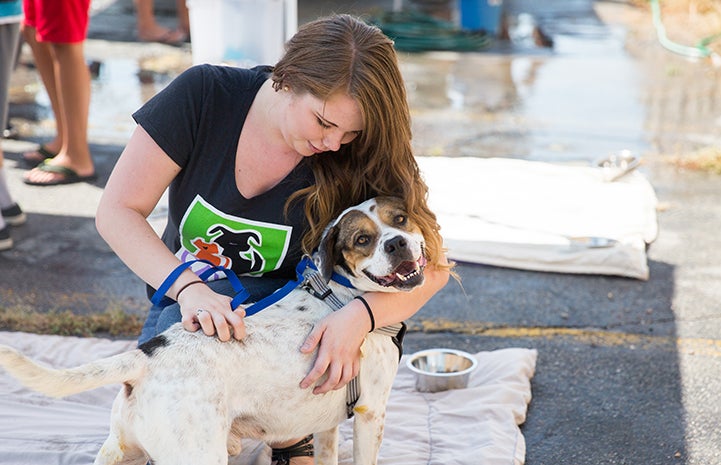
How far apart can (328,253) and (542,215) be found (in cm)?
307

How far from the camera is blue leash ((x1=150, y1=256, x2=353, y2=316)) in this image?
2.73m

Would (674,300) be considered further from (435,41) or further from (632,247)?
(435,41)

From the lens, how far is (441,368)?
4.07 m

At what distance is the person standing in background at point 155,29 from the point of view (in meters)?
11.2

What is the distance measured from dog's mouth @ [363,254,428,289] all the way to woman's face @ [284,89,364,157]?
1.37 feet

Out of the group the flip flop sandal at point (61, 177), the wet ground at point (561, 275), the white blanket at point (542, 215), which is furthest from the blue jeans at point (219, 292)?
the flip flop sandal at point (61, 177)

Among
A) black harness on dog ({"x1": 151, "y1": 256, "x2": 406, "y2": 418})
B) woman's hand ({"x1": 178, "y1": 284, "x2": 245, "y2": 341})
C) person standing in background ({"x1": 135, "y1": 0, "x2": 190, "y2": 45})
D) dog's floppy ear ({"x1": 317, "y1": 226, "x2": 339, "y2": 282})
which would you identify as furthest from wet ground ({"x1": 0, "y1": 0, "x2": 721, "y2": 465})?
woman's hand ({"x1": 178, "y1": 284, "x2": 245, "y2": 341})

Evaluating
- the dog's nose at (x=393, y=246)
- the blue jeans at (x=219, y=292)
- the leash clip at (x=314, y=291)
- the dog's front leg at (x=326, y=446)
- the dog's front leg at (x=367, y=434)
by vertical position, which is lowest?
the dog's front leg at (x=326, y=446)

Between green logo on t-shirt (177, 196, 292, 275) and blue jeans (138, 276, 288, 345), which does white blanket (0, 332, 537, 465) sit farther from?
green logo on t-shirt (177, 196, 292, 275)

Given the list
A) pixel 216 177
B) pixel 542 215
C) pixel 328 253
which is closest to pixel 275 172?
pixel 216 177

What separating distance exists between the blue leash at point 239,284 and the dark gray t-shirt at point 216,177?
0.24 feet

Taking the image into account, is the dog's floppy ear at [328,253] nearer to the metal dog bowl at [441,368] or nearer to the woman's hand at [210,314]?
the woman's hand at [210,314]

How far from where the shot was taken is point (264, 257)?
3.12 meters

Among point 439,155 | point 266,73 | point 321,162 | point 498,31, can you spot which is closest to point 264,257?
point 321,162
